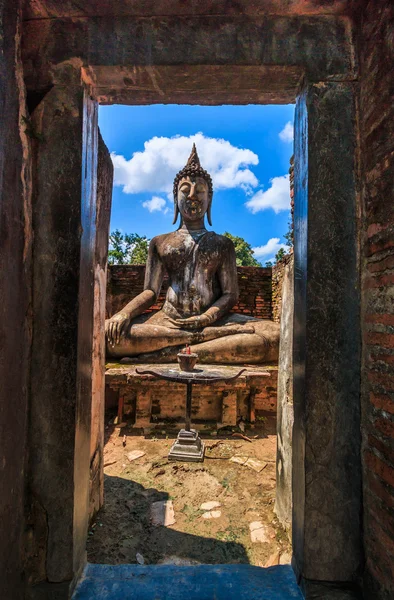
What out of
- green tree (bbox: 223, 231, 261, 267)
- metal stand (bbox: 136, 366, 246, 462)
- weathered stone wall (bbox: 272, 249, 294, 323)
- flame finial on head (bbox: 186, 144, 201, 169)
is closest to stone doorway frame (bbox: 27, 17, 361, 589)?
metal stand (bbox: 136, 366, 246, 462)

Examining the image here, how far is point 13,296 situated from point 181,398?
3.09 meters

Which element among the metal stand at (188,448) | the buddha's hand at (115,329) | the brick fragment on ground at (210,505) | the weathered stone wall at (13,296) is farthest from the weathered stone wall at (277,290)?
the weathered stone wall at (13,296)

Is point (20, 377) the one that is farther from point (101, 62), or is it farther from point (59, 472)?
point (101, 62)

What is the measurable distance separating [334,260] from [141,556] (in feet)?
6.92

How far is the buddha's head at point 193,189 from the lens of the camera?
5.07 m

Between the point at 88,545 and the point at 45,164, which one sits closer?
the point at 45,164

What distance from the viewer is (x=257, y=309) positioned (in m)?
7.65

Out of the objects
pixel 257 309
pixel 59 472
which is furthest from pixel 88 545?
pixel 257 309

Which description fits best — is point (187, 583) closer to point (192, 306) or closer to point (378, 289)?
point (378, 289)

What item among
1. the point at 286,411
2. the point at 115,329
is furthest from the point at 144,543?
the point at 115,329

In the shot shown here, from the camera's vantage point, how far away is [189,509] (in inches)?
94.9

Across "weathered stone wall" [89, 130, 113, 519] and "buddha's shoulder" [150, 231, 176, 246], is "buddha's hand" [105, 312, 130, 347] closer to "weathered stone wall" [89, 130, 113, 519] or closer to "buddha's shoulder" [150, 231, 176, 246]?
"buddha's shoulder" [150, 231, 176, 246]

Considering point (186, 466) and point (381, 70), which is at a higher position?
point (381, 70)

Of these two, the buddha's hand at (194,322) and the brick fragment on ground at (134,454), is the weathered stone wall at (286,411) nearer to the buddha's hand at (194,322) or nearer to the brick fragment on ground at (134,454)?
the brick fragment on ground at (134,454)
